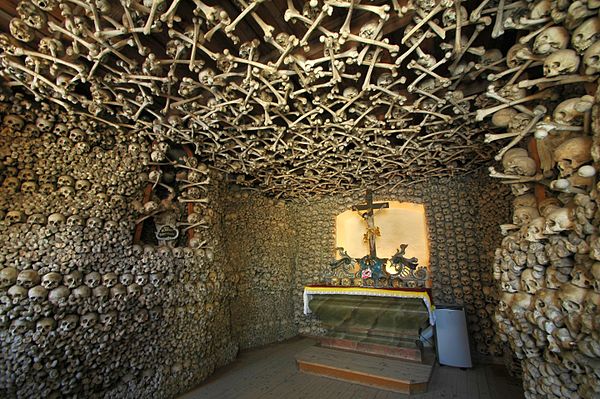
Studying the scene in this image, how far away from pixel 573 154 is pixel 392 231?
4837 millimetres

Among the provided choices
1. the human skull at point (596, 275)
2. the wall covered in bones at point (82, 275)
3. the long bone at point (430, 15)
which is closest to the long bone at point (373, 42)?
the long bone at point (430, 15)

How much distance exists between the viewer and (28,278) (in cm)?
254

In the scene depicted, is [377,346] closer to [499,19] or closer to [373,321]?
[373,321]

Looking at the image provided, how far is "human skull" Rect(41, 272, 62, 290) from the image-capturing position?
264 centimetres

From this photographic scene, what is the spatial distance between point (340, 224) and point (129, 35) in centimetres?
579

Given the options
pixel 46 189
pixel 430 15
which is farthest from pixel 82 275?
pixel 430 15

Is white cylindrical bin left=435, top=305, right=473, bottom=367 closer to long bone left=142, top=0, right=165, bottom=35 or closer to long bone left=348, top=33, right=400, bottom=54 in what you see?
long bone left=348, top=33, right=400, bottom=54

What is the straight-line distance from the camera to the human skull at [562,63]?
A: 5.51 feet

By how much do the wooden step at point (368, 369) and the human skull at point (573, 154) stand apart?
3.26 metres

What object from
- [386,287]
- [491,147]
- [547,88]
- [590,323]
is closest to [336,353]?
[386,287]


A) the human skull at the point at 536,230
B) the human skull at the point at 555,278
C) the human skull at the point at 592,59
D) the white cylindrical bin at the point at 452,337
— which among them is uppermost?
the human skull at the point at 592,59

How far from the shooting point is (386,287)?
15.5 ft

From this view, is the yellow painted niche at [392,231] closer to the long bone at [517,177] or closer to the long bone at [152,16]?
the long bone at [517,177]

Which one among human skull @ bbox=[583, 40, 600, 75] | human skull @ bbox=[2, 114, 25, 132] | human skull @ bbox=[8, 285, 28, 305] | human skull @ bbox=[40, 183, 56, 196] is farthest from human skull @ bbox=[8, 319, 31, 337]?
human skull @ bbox=[583, 40, 600, 75]
